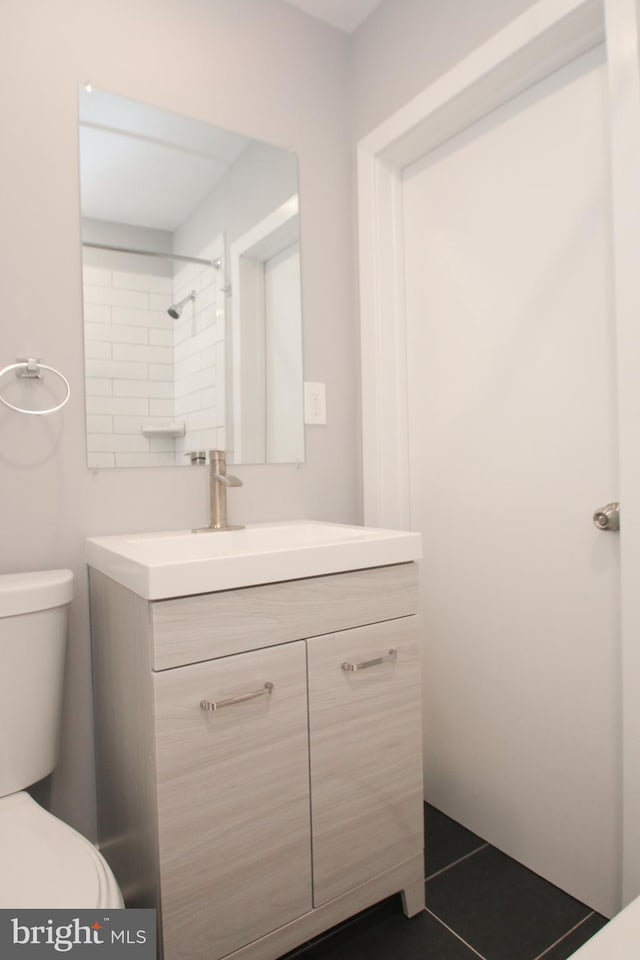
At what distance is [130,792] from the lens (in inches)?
42.6

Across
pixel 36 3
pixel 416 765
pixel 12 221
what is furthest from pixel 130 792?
pixel 36 3

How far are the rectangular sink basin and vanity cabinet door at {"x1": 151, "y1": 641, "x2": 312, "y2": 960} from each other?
145 mm

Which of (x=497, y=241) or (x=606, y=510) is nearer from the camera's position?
(x=606, y=510)

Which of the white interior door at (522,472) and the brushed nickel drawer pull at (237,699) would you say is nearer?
the brushed nickel drawer pull at (237,699)

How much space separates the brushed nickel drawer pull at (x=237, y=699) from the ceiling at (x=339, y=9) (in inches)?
74.0

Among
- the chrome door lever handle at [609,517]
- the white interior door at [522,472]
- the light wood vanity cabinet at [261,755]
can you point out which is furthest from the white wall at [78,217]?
the chrome door lever handle at [609,517]

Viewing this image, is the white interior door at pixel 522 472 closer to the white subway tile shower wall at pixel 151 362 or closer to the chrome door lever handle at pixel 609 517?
the chrome door lever handle at pixel 609 517

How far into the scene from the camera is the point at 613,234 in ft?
3.74

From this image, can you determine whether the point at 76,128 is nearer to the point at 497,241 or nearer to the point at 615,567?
the point at 497,241

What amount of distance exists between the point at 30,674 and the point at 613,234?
1.45 m

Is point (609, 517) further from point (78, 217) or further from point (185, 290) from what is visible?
point (78, 217)

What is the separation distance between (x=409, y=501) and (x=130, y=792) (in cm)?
107

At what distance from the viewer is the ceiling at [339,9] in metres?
1.66

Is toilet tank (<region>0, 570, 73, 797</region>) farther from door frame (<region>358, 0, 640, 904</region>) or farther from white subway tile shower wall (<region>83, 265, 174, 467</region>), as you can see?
door frame (<region>358, 0, 640, 904</region>)
